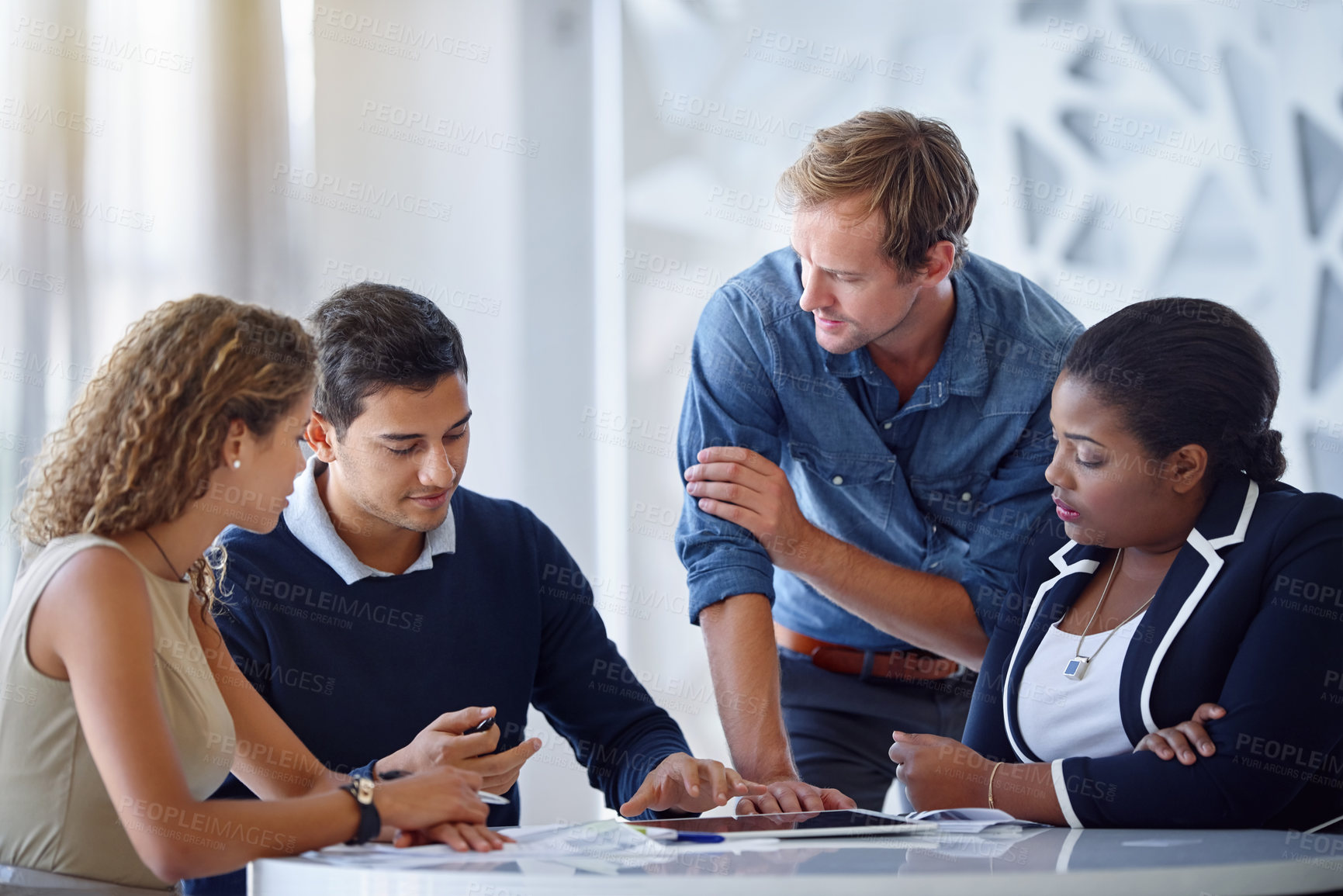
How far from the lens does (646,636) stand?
3908 mm

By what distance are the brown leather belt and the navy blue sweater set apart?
460 millimetres

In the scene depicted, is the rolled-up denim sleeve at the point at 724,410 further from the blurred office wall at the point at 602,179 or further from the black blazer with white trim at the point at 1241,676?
the blurred office wall at the point at 602,179

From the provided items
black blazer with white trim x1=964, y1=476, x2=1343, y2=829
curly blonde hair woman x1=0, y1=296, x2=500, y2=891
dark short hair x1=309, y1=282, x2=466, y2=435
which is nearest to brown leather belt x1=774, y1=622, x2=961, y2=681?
black blazer with white trim x1=964, y1=476, x2=1343, y2=829

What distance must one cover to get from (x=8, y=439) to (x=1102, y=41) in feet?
10.6

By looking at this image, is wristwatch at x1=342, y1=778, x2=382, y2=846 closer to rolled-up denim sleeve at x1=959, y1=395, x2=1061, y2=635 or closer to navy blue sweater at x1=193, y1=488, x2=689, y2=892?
navy blue sweater at x1=193, y1=488, x2=689, y2=892

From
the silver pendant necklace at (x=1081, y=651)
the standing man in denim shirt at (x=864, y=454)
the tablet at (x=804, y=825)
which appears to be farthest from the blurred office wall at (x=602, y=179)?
the tablet at (x=804, y=825)

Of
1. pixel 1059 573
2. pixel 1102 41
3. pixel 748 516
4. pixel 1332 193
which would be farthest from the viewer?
pixel 1102 41

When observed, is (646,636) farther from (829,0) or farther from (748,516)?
(829,0)

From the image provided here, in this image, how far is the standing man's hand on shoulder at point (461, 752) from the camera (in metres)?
1.60

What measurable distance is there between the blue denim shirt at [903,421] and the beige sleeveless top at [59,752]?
38.5 inches

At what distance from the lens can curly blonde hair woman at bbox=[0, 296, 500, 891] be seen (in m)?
1.25

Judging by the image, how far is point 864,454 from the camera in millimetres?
2244

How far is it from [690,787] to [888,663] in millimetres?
743

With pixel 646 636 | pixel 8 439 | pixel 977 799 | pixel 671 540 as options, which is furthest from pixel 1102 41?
pixel 8 439
